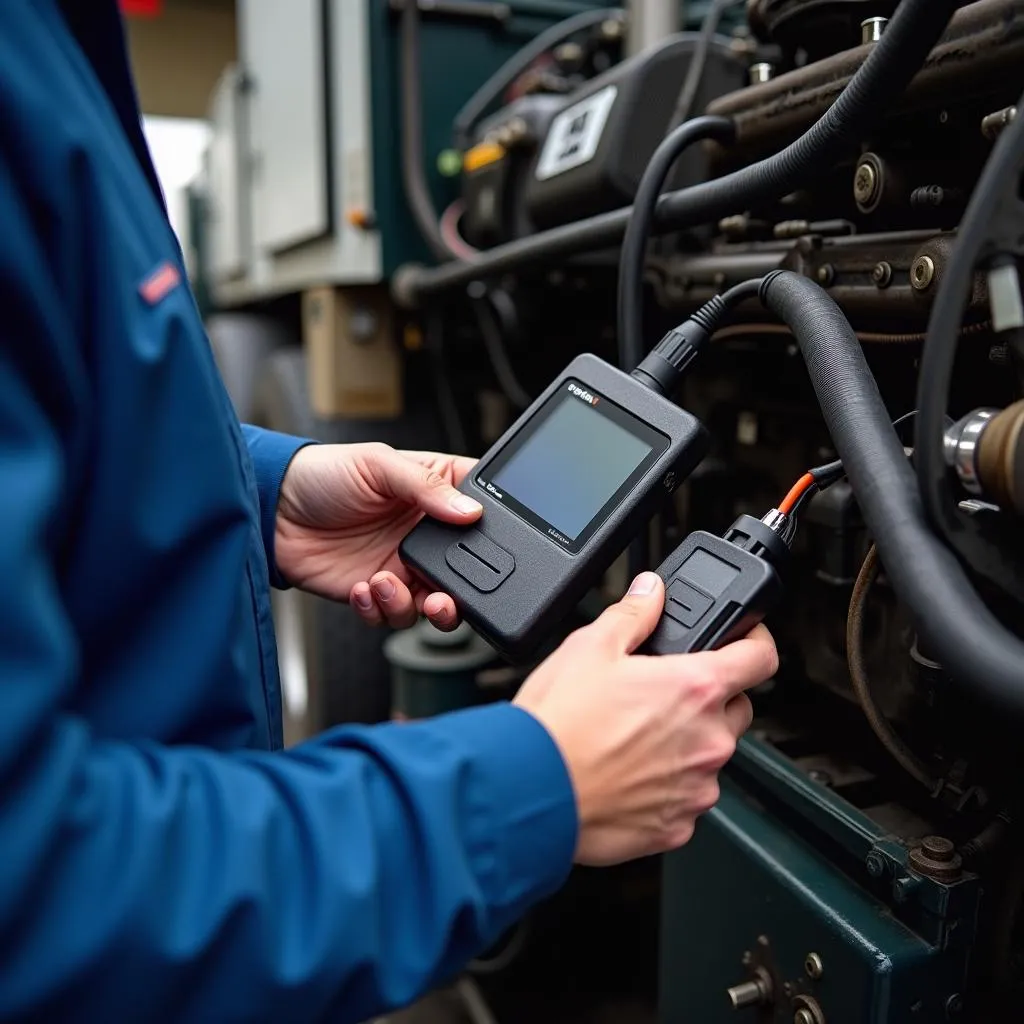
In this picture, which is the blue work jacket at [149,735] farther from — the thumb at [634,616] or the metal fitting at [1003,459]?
the metal fitting at [1003,459]

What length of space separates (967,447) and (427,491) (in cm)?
36

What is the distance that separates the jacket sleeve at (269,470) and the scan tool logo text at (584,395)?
0.84ft

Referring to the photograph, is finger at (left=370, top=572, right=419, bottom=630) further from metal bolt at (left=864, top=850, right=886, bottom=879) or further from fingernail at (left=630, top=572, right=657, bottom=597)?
metal bolt at (left=864, top=850, right=886, bottom=879)

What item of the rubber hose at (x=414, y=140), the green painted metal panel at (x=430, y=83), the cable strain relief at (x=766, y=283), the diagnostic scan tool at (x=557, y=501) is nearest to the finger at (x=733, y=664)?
the diagnostic scan tool at (x=557, y=501)

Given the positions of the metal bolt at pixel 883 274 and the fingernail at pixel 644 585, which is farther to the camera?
the metal bolt at pixel 883 274

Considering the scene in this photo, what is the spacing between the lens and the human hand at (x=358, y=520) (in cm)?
77

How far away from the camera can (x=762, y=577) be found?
0.55m

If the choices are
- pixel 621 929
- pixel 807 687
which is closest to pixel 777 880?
pixel 807 687

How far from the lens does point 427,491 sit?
706 mm

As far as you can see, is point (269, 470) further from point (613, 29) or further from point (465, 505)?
point (613, 29)

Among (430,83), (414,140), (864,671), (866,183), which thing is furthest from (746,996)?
(430,83)

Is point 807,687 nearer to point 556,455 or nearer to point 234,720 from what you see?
point 556,455

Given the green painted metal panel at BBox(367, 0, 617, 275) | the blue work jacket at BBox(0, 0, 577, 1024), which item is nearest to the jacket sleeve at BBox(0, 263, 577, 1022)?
the blue work jacket at BBox(0, 0, 577, 1024)

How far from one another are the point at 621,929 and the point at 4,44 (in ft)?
5.27
